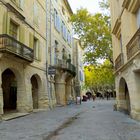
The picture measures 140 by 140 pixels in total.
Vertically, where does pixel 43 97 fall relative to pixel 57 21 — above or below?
below

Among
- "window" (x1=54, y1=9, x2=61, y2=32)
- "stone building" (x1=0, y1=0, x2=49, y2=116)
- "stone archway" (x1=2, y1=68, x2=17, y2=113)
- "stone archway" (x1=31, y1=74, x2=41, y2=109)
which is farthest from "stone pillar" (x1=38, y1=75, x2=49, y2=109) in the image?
"window" (x1=54, y1=9, x2=61, y2=32)

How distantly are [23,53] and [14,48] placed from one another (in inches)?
55.9

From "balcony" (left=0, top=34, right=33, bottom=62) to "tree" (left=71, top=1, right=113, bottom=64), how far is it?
10296 mm

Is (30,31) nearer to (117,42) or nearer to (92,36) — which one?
(117,42)

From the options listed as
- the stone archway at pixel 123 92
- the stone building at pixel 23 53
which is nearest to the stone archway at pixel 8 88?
the stone building at pixel 23 53

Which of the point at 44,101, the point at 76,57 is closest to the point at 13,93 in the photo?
the point at 44,101

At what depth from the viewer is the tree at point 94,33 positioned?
2573 centimetres

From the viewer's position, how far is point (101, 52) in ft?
84.5

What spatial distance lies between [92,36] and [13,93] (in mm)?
9903

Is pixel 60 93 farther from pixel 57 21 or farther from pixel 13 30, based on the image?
pixel 13 30

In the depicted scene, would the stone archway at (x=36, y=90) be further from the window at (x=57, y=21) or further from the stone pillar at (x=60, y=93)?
the window at (x=57, y=21)

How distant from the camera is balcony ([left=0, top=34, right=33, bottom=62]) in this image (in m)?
13.5

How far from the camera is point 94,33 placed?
2630 cm

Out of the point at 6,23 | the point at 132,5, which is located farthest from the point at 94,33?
the point at 132,5
